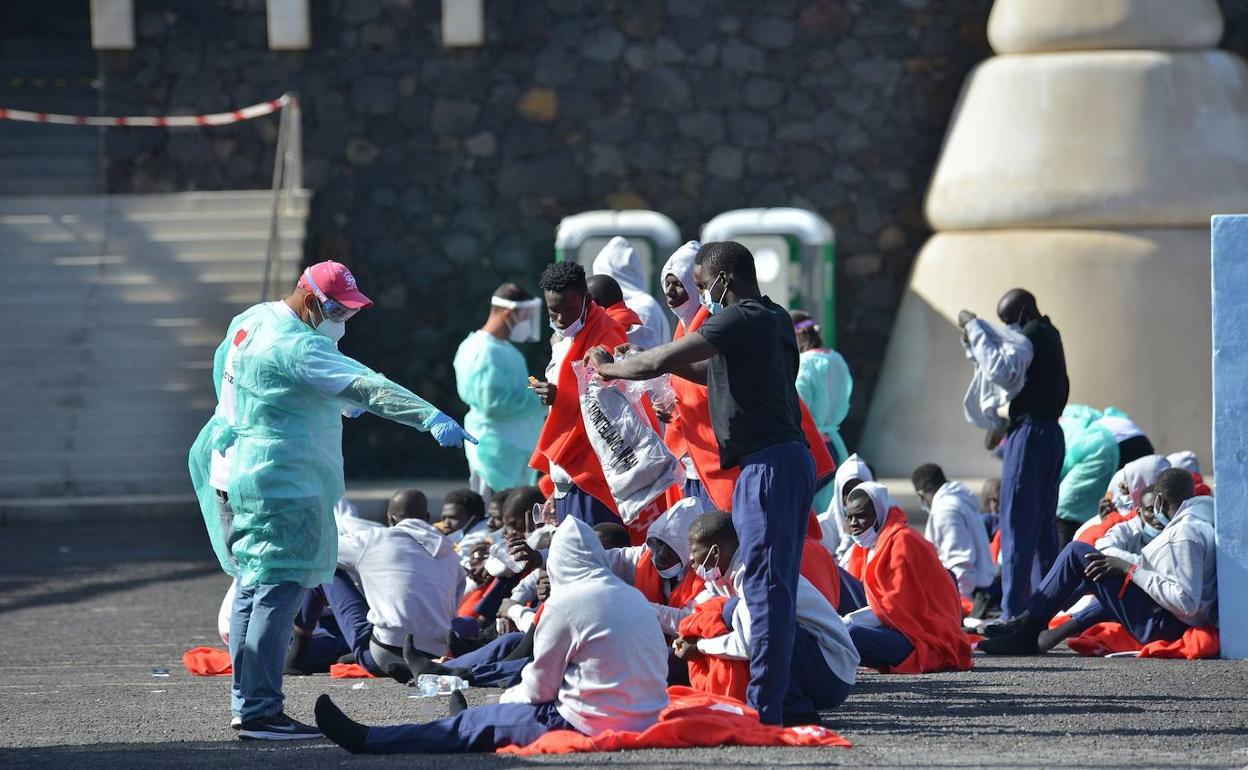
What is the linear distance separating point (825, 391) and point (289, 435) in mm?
4148

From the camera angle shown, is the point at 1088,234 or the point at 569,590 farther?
the point at 1088,234

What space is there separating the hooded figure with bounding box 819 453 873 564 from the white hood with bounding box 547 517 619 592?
2.57 meters

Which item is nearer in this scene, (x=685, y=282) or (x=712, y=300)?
(x=712, y=300)

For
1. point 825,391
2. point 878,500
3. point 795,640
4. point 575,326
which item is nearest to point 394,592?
point 575,326

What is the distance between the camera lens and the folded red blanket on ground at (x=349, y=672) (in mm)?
7645

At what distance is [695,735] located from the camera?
5.78 metres

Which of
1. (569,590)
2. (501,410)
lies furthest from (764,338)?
(501,410)

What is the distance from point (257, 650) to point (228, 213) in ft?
32.8

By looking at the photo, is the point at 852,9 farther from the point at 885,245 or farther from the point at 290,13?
the point at 290,13

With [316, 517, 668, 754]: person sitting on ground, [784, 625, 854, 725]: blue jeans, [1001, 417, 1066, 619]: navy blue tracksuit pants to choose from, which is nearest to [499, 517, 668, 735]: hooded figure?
[316, 517, 668, 754]: person sitting on ground

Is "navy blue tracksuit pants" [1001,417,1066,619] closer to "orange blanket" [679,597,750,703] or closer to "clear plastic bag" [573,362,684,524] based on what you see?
"clear plastic bag" [573,362,684,524]

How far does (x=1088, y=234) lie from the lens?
14.6 metres

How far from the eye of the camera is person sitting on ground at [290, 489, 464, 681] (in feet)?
24.3

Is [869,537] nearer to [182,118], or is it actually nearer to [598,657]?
A: [598,657]
